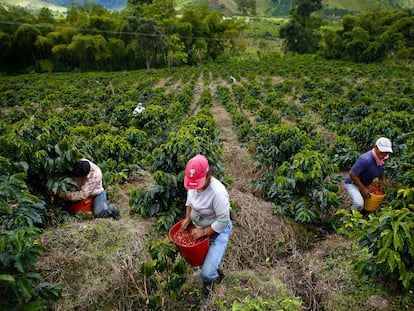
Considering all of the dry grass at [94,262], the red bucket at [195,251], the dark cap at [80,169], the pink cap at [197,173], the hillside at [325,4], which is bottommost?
the dry grass at [94,262]

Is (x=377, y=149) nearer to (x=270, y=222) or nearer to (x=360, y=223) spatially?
(x=360, y=223)

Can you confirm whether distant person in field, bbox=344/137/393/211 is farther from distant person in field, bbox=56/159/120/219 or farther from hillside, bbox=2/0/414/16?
hillside, bbox=2/0/414/16

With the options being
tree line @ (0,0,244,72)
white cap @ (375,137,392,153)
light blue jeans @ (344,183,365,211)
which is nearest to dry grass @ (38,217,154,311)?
light blue jeans @ (344,183,365,211)

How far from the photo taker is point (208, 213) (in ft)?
10.2

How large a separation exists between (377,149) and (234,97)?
14.0 m

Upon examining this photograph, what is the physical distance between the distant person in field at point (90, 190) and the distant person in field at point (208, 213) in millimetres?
1524

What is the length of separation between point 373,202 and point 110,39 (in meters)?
39.2

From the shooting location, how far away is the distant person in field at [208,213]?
109 inches

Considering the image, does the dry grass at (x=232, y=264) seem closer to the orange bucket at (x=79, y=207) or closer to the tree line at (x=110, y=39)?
the orange bucket at (x=79, y=207)

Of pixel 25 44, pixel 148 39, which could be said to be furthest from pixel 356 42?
pixel 25 44

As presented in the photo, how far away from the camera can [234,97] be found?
17.9 meters

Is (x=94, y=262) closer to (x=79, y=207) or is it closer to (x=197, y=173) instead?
(x=79, y=207)

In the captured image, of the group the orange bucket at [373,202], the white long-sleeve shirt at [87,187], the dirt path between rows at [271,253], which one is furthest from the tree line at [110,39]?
the orange bucket at [373,202]

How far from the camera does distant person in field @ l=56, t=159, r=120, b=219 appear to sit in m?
3.89
